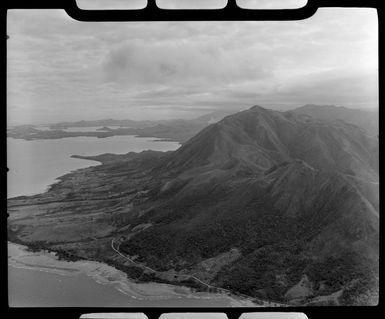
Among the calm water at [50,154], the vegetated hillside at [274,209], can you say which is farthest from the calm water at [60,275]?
the vegetated hillside at [274,209]

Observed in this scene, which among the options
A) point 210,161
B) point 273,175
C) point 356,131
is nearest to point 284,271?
point 273,175

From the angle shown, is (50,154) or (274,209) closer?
(274,209)

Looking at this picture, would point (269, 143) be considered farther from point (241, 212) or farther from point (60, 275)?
point (60, 275)

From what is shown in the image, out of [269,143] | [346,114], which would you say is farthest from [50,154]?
[346,114]

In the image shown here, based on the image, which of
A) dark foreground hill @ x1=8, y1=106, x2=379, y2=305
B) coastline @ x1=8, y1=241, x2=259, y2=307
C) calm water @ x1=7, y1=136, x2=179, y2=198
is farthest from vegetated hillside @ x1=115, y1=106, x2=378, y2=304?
calm water @ x1=7, y1=136, x2=179, y2=198

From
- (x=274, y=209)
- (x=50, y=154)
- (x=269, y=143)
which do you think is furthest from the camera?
(x=269, y=143)

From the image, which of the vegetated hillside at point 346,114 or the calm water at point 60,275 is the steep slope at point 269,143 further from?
the calm water at point 60,275

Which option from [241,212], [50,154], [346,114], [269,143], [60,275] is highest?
[346,114]
